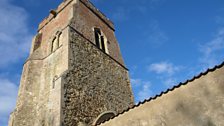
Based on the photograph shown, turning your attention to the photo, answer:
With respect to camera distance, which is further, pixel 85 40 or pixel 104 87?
pixel 85 40

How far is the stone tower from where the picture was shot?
8883 mm

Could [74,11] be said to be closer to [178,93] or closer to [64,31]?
[64,31]

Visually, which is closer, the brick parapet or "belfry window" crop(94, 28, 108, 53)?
"belfry window" crop(94, 28, 108, 53)

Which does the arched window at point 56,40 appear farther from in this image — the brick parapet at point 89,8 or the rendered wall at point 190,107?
the rendered wall at point 190,107

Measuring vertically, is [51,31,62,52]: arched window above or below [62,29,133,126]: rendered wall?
above

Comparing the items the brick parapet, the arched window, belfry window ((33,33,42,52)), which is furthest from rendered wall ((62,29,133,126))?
the brick parapet

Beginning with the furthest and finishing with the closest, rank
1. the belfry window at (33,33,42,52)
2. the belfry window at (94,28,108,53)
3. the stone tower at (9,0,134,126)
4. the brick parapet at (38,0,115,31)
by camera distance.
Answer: the brick parapet at (38,0,115,31)
the belfry window at (33,33,42,52)
the belfry window at (94,28,108,53)
the stone tower at (9,0,134,126)

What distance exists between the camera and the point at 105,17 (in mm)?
17812

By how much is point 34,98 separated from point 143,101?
6654mm

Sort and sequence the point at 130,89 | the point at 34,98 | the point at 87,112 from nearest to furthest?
1. the point at 87,112
2. the point at 34,98
3. the point at 130,89

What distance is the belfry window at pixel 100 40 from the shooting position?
14.4 m

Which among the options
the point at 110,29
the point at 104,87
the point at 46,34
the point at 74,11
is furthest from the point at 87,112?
the point at 110,29

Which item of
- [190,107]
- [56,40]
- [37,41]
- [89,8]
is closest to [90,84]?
[56,40]

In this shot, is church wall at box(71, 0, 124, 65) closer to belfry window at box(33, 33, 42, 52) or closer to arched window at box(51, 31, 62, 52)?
arched window at box(51, 31, 62, 52)
